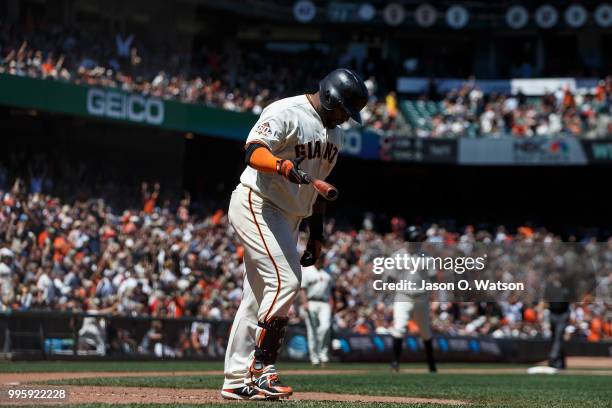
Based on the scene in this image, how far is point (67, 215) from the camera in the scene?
21469mm

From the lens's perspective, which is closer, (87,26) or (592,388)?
(592,388)

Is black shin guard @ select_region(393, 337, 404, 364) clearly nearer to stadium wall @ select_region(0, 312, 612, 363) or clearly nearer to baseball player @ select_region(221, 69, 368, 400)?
stadium wall @ select_region(0, 312, 612, 363)

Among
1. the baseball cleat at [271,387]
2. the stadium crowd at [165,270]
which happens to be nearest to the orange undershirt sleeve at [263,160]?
the baseball cleat at [271,387]

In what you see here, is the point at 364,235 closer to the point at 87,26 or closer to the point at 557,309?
the point at 87,26

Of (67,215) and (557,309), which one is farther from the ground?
(67,215)

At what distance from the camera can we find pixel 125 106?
26.0 metres

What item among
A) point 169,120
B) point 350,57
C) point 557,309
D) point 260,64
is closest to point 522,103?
point 350,57

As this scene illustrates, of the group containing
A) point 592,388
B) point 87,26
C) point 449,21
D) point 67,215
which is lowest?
point 592,388

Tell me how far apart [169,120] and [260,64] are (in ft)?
28.4

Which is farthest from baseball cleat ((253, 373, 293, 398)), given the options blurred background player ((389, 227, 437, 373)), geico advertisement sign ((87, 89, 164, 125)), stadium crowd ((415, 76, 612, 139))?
stadium crowd ((415, 76, 612, 139))

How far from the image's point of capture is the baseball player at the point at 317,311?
728 inches

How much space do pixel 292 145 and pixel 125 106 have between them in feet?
62.9

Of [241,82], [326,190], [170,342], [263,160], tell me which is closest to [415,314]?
[170,342]

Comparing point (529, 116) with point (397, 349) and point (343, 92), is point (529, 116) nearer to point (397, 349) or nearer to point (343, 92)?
point (397, 349)
